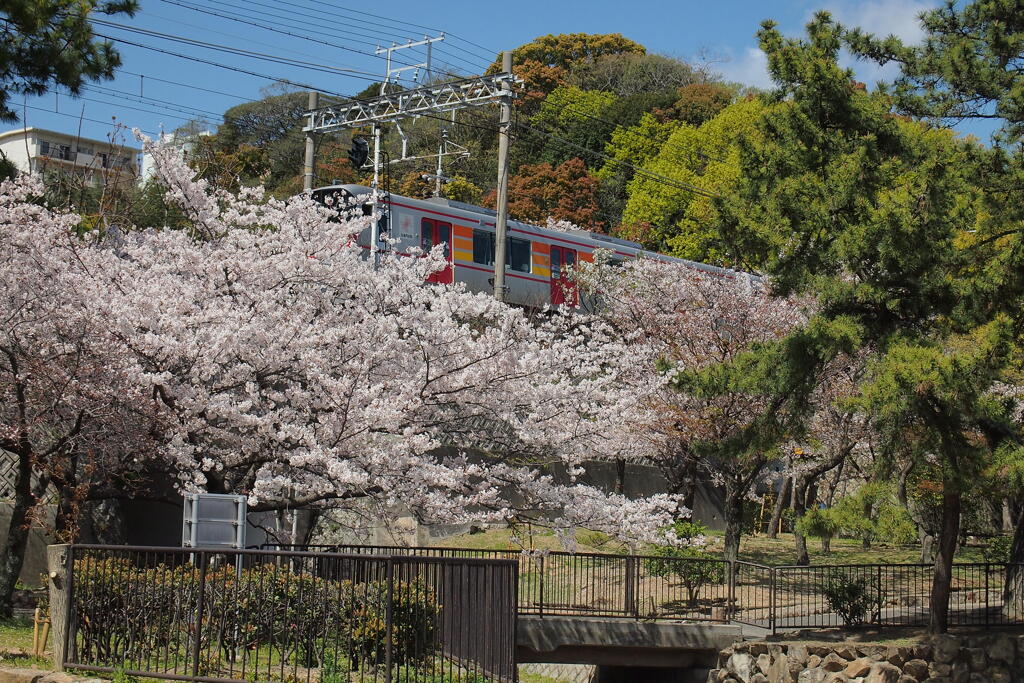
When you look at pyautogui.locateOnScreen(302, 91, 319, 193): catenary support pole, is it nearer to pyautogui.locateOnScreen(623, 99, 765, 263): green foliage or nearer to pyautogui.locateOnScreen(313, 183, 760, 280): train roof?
pyautogui.locateOnScreen(313, 183, 760, 280): train roof

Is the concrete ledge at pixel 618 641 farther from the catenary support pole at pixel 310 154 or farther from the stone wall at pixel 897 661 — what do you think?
the catenary support pole at pixel 310 154

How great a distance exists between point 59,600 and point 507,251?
22.3 metres

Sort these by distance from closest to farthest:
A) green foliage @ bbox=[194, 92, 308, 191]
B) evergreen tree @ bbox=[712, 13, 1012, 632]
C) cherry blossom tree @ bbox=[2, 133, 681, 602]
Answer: cherry blossom tree @ bbox=[2, 133, 681, 602] < evergreen tree @ bbox=[712, 13, 1012, 632] < green foliage @ bbox=[194, 92, 308, 191]

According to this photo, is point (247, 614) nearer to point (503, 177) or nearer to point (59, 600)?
point (59, 600)

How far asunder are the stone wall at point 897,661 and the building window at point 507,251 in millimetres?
16029

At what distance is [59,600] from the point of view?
10203 millimetres

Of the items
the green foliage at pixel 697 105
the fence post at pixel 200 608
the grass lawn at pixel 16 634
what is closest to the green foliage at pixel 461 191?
the green foliage at pixel 697 105

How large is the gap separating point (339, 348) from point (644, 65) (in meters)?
57.2

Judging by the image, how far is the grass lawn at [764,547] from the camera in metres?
22.6

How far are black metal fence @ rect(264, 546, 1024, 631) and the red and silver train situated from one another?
995 cm

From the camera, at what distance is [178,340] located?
1345cm

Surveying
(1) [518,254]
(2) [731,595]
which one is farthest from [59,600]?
(1) [518,254]

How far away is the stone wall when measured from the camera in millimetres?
16250

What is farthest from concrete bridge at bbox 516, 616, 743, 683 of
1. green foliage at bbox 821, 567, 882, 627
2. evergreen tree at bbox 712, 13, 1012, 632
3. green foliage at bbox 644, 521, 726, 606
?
evergreen tree at bbox 712, 13, 1012, 632
